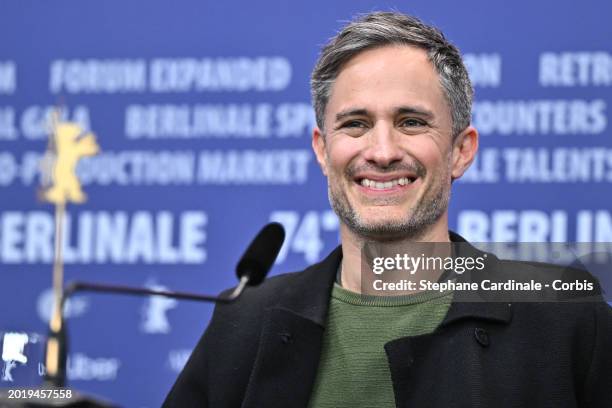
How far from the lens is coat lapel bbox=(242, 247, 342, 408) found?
2.06m

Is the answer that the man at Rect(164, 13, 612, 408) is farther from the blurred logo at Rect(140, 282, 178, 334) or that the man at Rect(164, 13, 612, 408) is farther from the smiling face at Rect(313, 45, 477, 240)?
the blurred logo at Rect(140, 282, 178, 334)

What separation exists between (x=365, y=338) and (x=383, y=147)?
0.35 metres

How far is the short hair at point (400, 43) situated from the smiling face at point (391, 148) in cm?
2

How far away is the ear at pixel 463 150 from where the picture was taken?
2242 mm

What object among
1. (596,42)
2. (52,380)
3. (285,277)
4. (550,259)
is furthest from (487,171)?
(52,380)

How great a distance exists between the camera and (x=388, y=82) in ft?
7.06

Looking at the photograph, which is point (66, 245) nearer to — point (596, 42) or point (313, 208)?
point (313, 208)

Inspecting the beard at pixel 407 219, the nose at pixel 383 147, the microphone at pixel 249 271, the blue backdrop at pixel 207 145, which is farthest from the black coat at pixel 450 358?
the blue backdrop at pixel 207 145

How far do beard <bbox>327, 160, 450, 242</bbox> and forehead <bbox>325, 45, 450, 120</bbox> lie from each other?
129mm

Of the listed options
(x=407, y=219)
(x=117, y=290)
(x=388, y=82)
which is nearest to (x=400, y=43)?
(x=388, y=82)

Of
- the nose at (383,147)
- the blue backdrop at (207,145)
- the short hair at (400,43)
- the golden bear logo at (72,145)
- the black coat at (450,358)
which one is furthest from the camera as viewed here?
the golden bear logo at (72,145)

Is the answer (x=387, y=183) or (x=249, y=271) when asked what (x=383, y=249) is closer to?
(x=387, y=183)

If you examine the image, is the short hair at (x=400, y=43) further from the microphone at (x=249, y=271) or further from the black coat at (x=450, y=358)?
the microphone at (x=249, y=271)

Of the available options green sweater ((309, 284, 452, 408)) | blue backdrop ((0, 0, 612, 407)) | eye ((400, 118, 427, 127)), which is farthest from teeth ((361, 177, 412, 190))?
blue backdrop ((0, 0, 612, 407))
